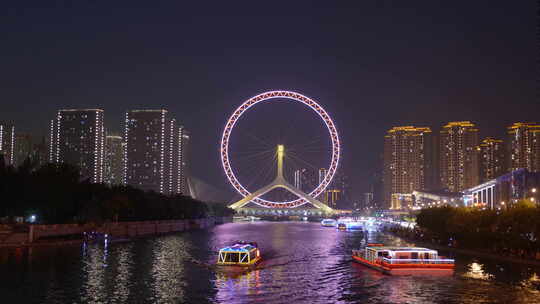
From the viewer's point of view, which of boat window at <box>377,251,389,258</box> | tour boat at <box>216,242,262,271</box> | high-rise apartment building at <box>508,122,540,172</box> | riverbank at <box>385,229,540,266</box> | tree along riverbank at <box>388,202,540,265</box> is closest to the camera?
tour boat at <box>216,242,262,271</box>

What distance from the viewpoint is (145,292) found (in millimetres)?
25734

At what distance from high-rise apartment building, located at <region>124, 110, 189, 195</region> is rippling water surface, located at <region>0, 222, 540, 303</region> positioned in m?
136

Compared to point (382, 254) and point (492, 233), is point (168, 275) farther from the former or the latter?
point (492, 233)

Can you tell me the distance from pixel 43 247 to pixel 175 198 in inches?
1966

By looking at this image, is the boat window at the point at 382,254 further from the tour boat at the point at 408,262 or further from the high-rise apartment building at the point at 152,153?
the high-rise apartment building at the point at 152,153

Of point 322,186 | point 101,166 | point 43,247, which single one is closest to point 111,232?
point 43,247

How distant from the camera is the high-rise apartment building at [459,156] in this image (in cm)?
18625

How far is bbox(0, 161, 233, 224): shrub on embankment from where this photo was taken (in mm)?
52250

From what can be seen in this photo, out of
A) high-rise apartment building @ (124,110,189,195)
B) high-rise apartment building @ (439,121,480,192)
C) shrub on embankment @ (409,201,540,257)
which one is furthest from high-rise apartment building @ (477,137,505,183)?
shrub on embankment @ (409,201,540,257)

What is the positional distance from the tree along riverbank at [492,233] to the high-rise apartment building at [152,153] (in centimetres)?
12616

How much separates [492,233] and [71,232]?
33343 millimetres

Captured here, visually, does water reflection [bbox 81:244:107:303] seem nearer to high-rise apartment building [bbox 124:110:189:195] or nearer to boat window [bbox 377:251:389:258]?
boat window [bbox 377:251:389:258]

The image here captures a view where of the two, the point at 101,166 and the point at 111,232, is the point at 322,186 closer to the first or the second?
the point at 111,232

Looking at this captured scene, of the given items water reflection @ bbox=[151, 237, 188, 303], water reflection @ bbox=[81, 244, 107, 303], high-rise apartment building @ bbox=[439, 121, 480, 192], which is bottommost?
water reflection @ bbox=[151, 237, 188, 303]
